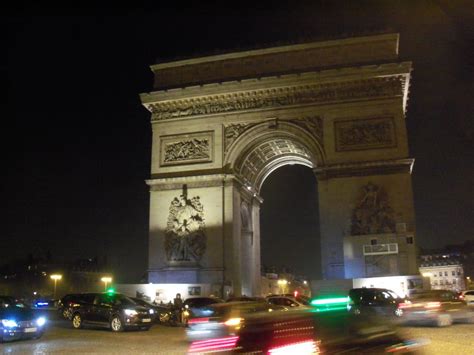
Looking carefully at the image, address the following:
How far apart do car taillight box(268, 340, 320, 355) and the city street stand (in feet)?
17.4

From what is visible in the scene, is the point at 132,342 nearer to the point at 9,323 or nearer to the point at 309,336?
the point at 9,323

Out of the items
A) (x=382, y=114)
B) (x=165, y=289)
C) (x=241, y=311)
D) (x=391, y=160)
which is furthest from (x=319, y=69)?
(x=241, y=311)

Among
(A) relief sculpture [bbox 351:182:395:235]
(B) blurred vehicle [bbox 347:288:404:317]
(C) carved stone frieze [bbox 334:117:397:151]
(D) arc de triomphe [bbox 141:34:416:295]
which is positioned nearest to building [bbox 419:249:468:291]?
(C) carved stone frieze [bbox 334:117:397:151]

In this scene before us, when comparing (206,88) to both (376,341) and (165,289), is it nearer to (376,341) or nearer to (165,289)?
(165,289)

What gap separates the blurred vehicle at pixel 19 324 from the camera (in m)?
15.3

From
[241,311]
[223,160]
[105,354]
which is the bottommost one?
[105,354]

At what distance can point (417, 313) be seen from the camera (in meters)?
17.5

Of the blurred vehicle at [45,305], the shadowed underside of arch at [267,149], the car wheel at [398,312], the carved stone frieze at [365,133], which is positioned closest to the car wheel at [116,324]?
the car wheel at [398,312]

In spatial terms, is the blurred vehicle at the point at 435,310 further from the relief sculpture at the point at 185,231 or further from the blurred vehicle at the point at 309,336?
the relief sculpture at the point at 185,231

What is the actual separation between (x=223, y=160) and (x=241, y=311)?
1970 centimetres

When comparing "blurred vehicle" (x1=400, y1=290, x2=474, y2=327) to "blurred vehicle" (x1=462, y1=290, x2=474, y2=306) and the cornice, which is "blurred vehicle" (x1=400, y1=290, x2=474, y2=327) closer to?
"blurred vehicle" (x1=462, y1=290, x2=474, y2=306)

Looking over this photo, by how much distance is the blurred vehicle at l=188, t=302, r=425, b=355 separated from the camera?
6375 mm

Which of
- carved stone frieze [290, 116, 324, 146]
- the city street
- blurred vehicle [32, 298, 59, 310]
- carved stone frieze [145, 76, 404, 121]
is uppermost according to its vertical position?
carved stone frieze [145, 76, 404, 121]

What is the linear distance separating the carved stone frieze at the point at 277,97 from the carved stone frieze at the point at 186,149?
56.3 inches
